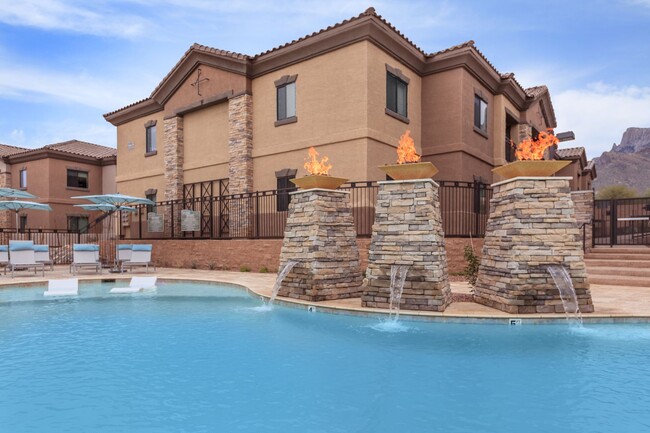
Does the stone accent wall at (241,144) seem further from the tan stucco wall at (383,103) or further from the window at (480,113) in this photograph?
the window at (480,113)

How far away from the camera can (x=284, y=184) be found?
54.1ft

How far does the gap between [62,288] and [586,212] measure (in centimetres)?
1711

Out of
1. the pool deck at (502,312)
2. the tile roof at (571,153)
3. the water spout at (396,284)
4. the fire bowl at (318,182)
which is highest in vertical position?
the tile roof at (571,153)

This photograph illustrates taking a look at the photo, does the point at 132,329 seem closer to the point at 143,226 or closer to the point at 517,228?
the point at 517,228

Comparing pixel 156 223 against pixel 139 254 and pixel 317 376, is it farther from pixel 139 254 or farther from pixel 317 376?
pixel 317 376

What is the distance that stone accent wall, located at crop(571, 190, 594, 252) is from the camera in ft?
46.6

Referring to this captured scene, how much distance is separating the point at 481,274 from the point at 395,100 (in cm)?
916

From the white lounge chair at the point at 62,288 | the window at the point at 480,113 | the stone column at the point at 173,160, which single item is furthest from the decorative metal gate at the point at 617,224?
the stone column at the point at 173,160

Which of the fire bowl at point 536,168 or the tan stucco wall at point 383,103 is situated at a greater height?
the tan stucco wall at point 383,103

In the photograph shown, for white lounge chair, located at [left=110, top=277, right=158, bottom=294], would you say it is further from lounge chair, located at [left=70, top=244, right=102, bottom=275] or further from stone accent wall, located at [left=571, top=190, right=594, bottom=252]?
stone accent wall, located at [left=571, top=190, right=594, bottom=252]

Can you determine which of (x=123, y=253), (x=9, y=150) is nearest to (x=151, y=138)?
(x=123, y=253)

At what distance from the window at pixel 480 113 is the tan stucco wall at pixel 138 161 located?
15603 mm

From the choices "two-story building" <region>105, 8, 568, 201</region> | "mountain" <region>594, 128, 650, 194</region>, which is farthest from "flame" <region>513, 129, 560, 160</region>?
"mountain" <region>594, 128, 650, 194</region>

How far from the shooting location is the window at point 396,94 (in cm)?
1545
